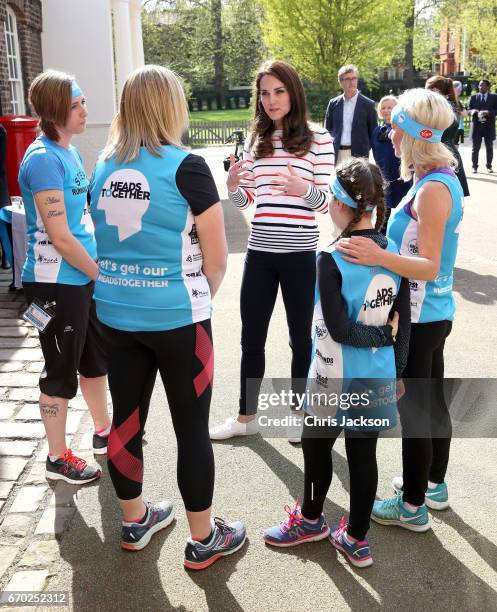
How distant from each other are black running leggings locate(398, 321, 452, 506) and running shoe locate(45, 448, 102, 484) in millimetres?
1666

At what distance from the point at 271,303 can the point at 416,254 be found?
4.43ft

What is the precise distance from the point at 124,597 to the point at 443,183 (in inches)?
84.8

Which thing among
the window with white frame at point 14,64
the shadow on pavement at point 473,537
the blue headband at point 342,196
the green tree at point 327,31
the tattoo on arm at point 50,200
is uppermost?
the green tree at point 327,31

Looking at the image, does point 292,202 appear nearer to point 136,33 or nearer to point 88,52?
point 88,52

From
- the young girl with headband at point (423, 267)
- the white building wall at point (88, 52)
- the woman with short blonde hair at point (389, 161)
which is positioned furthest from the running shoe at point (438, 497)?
the white building wall at point (88, 52)

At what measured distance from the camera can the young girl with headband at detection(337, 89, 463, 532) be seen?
2906 millimetres

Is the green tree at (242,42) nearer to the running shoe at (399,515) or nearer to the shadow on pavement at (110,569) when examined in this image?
the running shoe at (399,515)

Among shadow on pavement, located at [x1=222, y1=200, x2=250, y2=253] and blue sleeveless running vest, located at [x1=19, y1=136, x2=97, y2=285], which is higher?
blue sleeveless running vest, located at [x1=19, y1=136, x2=97, y2=285]

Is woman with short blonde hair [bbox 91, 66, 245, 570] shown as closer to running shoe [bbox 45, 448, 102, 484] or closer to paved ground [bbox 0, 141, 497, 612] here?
paved ground [bbox 0, 141, 497, 612]

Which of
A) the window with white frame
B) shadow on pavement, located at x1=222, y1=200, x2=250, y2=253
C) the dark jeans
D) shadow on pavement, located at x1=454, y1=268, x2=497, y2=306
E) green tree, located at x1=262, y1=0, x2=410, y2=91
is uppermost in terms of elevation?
green tree, located at x1=262, y1=0, x2=410, y2=91

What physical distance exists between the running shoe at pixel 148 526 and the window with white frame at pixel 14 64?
10.4 metres

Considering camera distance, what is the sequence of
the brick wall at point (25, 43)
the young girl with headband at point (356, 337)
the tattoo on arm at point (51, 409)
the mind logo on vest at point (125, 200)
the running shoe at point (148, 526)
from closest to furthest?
the mind logo on vest at point (125, 200) → the young girl with headband at point (356, 337) → the running shoe at point (148, 526) → the tattoo on arm at point (51, 409) → the brick wall at point (25, 43)

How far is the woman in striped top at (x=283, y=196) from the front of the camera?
13.1 ft

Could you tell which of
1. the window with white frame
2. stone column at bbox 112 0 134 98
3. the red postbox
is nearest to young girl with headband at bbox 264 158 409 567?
the red postbox
